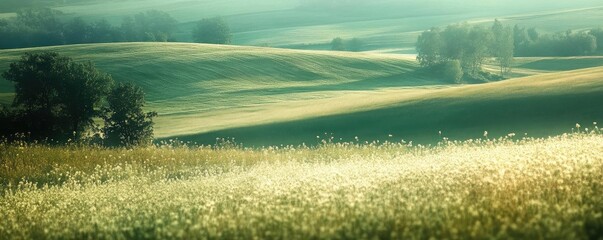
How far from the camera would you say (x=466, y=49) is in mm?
103750

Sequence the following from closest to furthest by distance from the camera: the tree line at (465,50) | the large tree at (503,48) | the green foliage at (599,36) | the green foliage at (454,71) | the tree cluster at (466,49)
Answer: the green foliage at (454,71) → the tree line at (465,50) → the tree cluster at (466,49) → the large tree at (503,48) → the green foliage at (599,36)

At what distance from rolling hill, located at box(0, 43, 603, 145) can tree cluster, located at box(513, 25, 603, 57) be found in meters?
13.3

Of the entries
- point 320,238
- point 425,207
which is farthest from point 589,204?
point 320,238

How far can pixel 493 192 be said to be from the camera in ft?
24.5

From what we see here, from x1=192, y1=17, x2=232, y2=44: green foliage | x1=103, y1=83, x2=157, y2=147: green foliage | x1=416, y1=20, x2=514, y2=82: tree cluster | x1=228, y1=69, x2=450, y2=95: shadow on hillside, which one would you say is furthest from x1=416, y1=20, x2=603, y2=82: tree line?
x1=103, y1=83, x2=157, y2=147: green foliage

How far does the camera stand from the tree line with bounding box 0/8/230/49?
146m

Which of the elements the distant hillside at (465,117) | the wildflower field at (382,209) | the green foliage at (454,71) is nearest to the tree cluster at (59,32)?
the green foliage at (454,71)

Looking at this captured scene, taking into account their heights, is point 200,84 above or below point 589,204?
below

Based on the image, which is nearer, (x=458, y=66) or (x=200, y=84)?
(x=200, y=84)

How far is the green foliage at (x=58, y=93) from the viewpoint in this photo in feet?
163

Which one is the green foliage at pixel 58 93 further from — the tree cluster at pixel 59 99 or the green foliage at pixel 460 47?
the green foliage at pixel 460 47

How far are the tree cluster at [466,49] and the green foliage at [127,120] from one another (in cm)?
6148

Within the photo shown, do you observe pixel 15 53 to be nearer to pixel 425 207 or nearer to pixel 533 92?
pixel 533 92

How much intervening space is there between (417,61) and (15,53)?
63.9m
